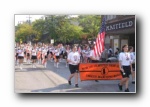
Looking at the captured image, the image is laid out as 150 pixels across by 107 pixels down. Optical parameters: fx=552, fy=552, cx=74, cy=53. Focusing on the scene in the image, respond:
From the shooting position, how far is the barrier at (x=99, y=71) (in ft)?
29.8

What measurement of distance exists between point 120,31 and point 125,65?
0.57 metres

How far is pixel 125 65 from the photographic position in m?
9.10

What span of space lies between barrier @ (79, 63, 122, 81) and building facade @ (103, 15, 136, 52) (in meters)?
0.32

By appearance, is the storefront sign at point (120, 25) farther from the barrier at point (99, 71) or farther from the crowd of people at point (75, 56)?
the barrier at point (99, 71)

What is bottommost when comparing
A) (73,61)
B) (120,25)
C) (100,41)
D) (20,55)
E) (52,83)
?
(52,83)

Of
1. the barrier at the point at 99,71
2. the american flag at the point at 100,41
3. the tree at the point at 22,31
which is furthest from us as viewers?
the barrier at the point at 99,71

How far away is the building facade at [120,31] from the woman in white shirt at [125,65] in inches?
4.3

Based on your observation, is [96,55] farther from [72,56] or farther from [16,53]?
[16,53]

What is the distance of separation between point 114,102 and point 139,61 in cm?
79

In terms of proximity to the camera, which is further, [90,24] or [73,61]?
[73,61]

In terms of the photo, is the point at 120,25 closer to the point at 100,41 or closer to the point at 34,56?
the point at 100,41

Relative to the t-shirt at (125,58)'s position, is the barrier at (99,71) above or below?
below

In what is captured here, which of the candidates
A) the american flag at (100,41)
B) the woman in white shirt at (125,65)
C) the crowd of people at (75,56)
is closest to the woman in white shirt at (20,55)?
the crowd of people at (75,56)

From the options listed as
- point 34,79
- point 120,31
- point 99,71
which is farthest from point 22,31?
point 120,31
